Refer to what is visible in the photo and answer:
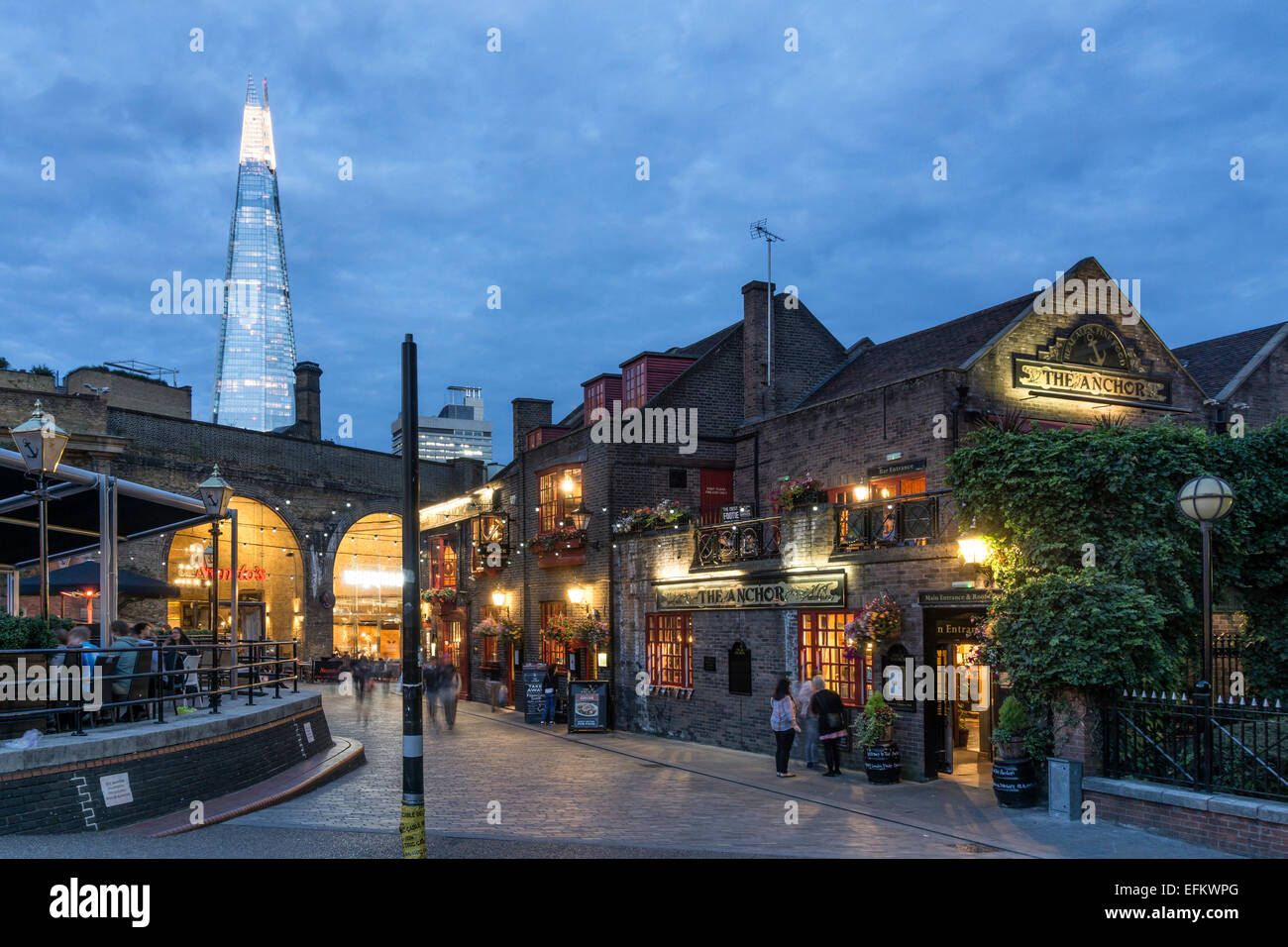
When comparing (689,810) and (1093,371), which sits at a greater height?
(1093,371)

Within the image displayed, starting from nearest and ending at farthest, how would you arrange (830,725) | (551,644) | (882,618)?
(882,618) → (830,725) → (551,644)

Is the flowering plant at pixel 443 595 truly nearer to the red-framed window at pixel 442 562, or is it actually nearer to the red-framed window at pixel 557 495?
the red-framed window at pixel 442 562

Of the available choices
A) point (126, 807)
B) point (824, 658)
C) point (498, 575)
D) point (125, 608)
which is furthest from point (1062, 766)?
point (125, 608)

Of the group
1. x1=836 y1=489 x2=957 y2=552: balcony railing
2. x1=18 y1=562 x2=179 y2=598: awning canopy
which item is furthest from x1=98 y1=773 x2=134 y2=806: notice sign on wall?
x1=836 y1=489 x2=957 y2=552: balcony railing

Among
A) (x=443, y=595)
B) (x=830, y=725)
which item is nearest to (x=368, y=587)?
(x=443, y=595)

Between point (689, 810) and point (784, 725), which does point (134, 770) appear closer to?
point (689, 810)

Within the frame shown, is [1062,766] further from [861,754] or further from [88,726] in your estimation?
[88,726]

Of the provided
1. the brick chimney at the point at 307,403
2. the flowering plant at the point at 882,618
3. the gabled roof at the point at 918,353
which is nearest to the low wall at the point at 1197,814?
the flowering plant at the point at 882,618

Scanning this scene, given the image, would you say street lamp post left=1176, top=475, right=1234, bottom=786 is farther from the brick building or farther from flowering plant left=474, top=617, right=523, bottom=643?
flowering plant left=474, top=617, right=523, bottom=643

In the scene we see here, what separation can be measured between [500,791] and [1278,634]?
1098cm

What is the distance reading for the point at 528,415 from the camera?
33.0 meters

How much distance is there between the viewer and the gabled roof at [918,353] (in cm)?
1989

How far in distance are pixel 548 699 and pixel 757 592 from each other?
26.7 feet

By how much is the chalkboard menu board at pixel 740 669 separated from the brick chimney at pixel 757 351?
21.7 feet
